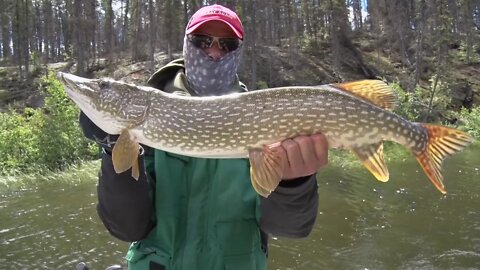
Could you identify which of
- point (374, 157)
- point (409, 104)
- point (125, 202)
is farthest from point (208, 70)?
point (409, 104)

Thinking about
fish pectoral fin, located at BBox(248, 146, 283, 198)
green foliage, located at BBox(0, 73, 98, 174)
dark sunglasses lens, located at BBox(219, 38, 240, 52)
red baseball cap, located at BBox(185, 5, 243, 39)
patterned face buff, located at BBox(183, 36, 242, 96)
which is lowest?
green foliage, located at BBox(0, 73, 98, 174)

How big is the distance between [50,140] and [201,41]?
1461cm

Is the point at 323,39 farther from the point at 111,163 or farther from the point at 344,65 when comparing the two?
the point at 111,163

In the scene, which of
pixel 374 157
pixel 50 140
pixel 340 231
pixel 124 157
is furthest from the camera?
pixel 50 140

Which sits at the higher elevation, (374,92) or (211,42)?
(211,42)

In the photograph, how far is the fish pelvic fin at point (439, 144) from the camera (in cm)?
254

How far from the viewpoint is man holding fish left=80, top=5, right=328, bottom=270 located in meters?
2.41

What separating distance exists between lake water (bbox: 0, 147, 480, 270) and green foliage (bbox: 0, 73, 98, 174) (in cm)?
330

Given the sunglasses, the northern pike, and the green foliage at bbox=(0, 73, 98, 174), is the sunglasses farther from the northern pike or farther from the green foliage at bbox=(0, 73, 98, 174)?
the green foliage at bbox=(0, 73, 98, 174)

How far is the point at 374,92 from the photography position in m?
2.54

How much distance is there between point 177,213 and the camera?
250 cm

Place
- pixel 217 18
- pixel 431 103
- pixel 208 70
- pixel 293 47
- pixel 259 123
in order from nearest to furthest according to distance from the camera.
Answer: pixel 259 123
pixel 217 18
pixel 208 70
pixel 431 103
pixel 293 47

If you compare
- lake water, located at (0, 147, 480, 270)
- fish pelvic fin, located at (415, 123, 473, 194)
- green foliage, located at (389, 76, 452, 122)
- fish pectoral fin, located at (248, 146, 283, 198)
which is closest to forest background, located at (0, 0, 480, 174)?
green foliage, located at (389, 76, 452, 122)

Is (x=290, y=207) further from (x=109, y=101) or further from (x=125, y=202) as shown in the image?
(x=109, y=101)
